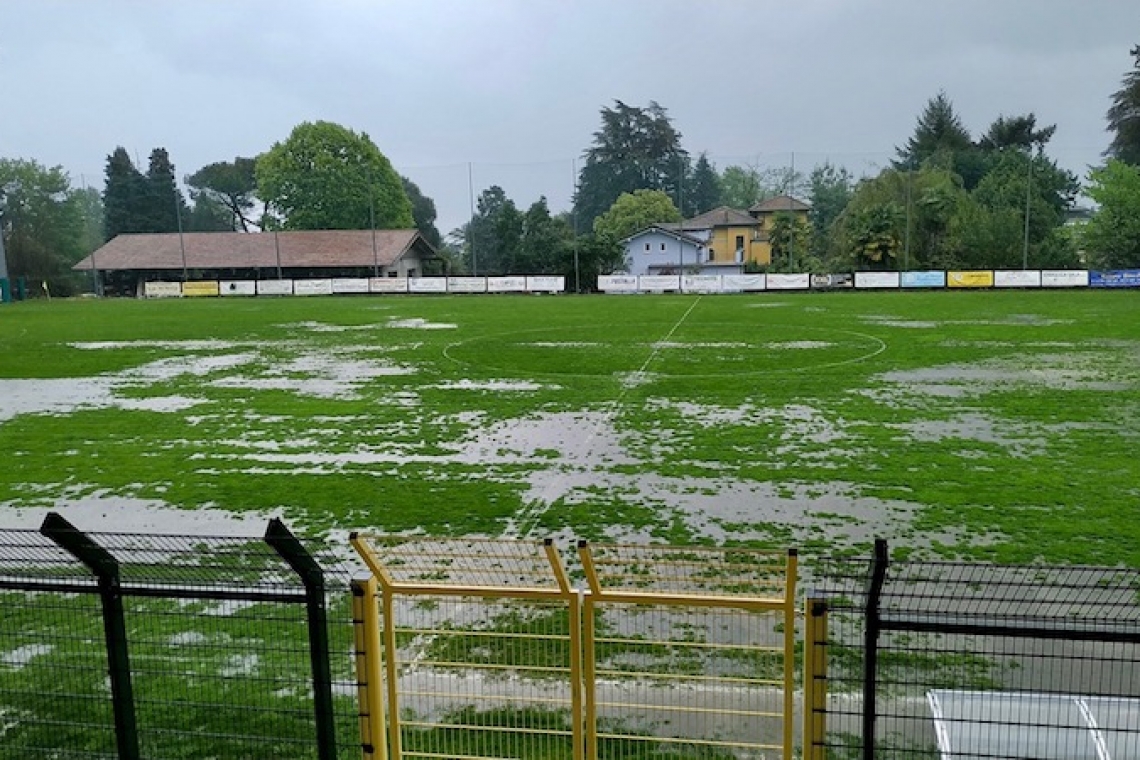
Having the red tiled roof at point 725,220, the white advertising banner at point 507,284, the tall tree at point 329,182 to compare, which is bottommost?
the white advertising banner at point 507,284

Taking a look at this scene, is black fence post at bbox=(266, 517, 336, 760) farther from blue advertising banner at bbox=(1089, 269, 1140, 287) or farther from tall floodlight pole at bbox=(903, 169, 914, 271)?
tall floodlight pole at bbox=(903, 169, 914, 271)

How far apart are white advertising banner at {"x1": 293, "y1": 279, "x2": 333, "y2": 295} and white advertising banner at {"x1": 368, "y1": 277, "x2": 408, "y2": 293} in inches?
102

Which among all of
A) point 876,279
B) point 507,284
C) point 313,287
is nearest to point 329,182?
point 313,287

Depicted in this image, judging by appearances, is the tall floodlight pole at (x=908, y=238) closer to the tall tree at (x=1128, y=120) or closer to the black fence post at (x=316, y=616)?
the tall tree at (x=1128, y=120)

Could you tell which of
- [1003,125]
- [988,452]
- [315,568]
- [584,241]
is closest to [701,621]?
[315,568]

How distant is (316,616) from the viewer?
401cm

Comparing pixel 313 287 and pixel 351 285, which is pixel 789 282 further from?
pixel 313 287

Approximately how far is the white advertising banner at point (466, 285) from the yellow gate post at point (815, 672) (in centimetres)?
5433

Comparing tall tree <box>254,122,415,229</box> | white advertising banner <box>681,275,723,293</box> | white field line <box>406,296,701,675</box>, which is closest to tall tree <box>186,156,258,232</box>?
tall tree <box>254,122,415,229</box>

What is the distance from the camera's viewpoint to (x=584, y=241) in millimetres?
59094

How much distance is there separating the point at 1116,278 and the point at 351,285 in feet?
139

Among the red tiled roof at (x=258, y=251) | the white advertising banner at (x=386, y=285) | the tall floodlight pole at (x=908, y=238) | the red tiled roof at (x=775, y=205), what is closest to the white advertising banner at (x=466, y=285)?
the white advertising banner at (x=386, y=285)

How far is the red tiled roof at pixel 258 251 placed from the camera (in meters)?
63.3

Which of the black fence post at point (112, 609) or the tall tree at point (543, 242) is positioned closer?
the black fence post at point (112, 609)
